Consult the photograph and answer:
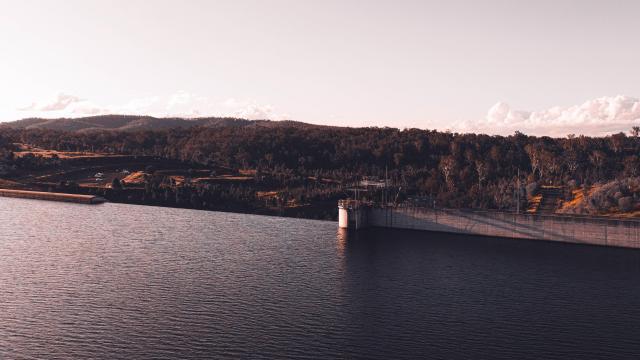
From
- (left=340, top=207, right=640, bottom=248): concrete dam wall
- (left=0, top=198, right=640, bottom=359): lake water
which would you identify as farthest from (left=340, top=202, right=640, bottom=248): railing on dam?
(left=0, top=198, right=640, bottom=359): lake water

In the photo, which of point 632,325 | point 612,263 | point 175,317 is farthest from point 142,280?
point 612,263

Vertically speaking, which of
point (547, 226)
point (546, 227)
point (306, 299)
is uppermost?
point (547, 226)

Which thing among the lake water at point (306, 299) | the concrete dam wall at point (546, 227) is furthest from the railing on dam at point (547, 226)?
the lake water at point (306, 299)

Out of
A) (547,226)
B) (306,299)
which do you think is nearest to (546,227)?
(547,226)

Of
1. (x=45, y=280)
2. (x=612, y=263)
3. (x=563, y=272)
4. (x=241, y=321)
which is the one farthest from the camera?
(x=612, y=263)

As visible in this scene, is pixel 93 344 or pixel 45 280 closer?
pixel 93 344

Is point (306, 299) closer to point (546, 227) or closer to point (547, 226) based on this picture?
point (546, 227)

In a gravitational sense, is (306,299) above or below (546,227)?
below

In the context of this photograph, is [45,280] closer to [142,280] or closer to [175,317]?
[142,280]
